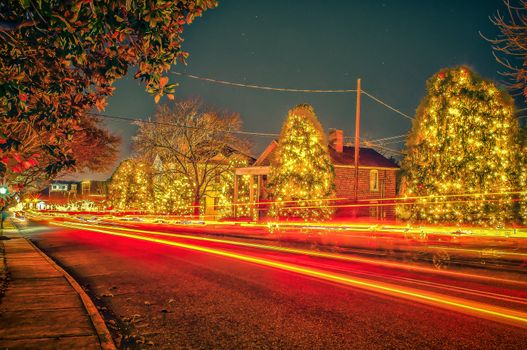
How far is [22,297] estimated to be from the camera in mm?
7336

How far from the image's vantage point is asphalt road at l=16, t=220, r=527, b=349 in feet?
16.9

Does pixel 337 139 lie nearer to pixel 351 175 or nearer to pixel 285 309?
pixel 351 175

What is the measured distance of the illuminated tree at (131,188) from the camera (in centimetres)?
5284

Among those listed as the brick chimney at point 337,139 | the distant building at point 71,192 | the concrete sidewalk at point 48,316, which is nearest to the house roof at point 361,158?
the brick chimney at point 337,139

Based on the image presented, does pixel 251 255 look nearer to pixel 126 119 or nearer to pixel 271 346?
pixel 271 346

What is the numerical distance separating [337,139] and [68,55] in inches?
1490

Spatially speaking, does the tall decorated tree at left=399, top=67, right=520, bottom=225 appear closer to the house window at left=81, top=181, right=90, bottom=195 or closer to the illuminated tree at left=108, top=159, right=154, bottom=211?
the illuminated tree at left=108, top=159, right=154, bottom=211

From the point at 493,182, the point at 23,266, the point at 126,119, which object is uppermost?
the point at 126,119

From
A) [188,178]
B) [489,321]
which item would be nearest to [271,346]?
[489,321]

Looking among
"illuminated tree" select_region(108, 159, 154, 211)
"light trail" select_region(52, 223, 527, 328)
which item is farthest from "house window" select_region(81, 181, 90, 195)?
"light trail" select_region(52, 223, 527, 328)

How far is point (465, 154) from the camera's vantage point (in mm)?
20484

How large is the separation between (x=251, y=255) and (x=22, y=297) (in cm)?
A: 703

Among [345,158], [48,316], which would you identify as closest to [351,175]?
[345,158]

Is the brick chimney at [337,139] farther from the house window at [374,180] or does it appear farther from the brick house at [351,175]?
the house window at [374,180]
